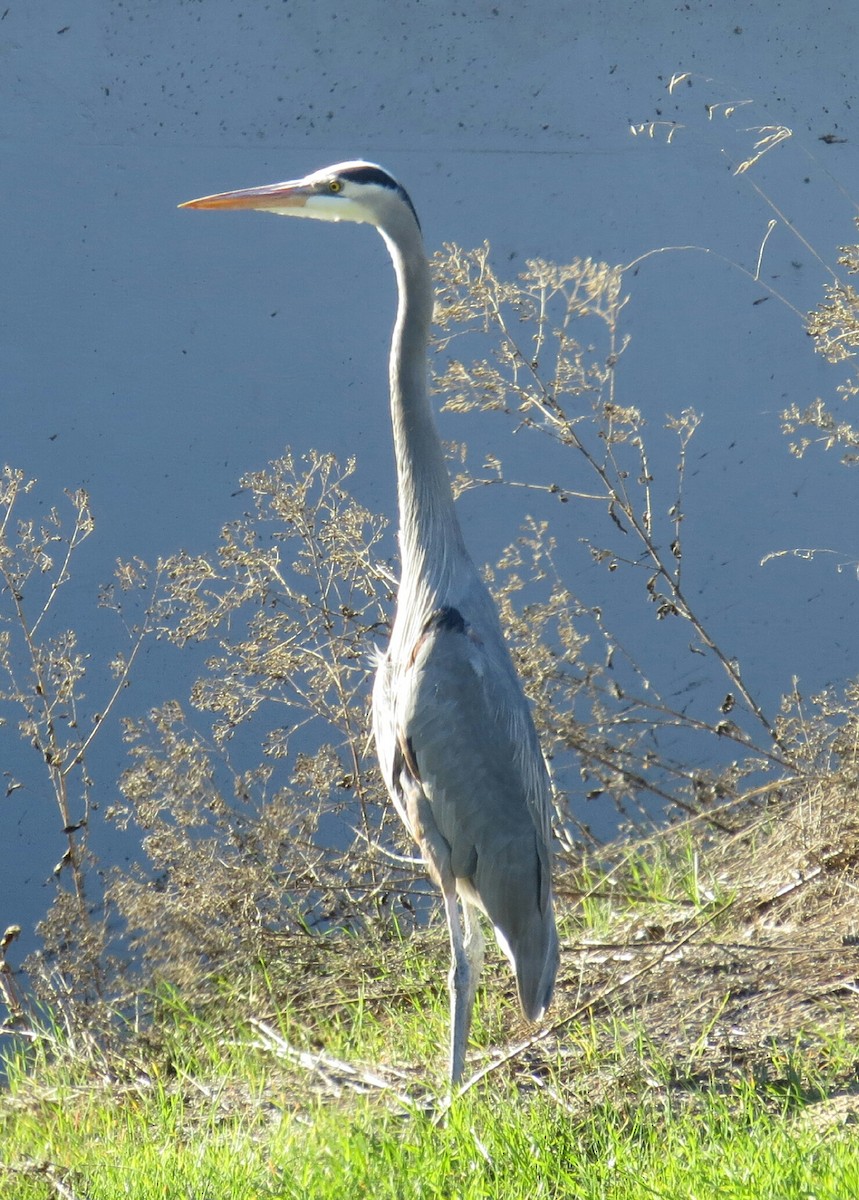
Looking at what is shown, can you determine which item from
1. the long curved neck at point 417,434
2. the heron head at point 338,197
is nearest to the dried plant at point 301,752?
the long curved neck at point 417,434

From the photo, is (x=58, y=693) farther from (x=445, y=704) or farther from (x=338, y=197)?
(x=338, y=197)

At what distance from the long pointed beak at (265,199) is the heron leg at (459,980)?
5.12ft

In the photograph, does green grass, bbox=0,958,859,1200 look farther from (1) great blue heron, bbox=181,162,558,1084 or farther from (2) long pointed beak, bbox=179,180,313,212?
(2) long pointed beak, bbox=179,180,313,212

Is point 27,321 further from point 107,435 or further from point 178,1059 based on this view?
point 178,1059

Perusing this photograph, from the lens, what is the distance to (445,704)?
3242mm

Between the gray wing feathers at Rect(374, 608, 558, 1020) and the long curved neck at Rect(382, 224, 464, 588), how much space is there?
17cm

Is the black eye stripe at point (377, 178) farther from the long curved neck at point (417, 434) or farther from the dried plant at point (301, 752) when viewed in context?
the dried plant at point (301, 752)

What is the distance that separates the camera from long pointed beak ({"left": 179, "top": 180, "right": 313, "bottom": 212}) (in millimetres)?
3340

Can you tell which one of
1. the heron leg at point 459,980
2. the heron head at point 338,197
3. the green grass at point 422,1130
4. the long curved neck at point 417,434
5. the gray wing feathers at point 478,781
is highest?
the heron head at point 338,197

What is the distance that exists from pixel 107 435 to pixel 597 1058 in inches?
126

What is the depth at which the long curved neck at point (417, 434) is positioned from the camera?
132 inches

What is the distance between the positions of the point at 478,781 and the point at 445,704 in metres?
0.19

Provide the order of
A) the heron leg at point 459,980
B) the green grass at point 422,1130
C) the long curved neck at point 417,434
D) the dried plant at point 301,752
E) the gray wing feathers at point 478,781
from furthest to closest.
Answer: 1. the dried plant at point 301,752
2. the long curved neck at point 417,434
3. the gray wing feathers at point 478,781
4. the heron leg at point 459,980
5. the green grass at point 422,1130

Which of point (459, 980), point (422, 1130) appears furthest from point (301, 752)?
point (422, 1130)
